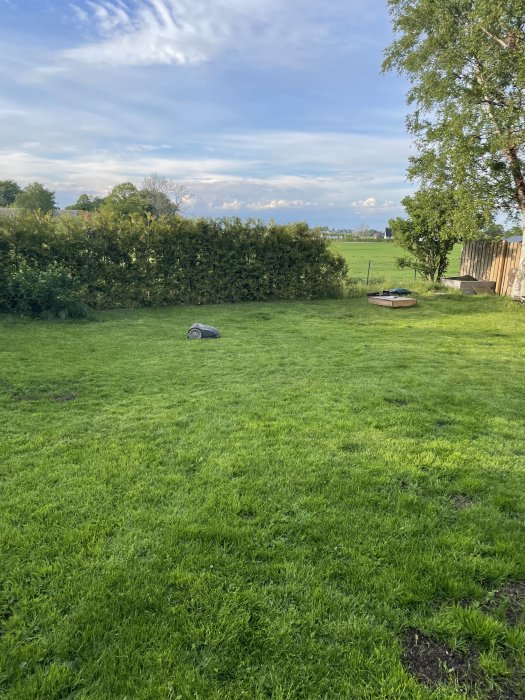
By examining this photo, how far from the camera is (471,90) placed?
36.9 feet

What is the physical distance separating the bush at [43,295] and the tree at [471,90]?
32.4ft

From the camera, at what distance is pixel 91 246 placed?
10.3 meters

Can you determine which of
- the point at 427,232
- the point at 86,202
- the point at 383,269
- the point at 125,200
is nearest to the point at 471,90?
the point at 427,232

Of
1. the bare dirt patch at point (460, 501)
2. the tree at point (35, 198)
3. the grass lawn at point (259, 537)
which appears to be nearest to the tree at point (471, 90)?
the grass lawn at point (259, 537)

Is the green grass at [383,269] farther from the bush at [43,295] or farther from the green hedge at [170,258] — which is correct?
the bush at [43,295]

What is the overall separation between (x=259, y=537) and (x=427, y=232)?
13764mm

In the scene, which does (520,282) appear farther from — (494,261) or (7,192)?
(7,192)

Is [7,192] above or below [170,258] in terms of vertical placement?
above

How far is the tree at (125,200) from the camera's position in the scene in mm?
35688

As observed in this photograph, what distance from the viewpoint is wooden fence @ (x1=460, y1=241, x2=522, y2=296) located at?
1344cm

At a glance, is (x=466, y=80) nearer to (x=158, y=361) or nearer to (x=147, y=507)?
(x=158, y=361)

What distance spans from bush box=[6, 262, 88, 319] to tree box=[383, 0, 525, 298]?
9.86 meters

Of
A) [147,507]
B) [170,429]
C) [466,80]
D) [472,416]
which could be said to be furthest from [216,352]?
[466,80]

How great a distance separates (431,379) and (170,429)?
10.8 ft
